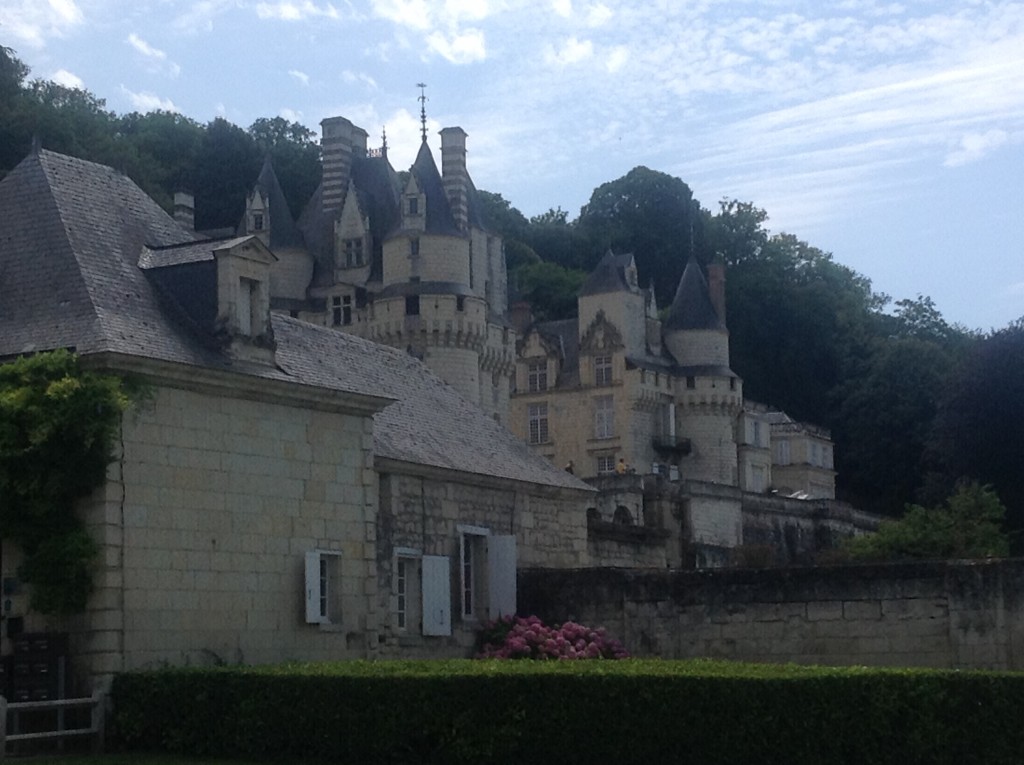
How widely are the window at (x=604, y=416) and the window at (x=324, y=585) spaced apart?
1849 inches

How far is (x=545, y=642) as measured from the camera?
77.5 ft

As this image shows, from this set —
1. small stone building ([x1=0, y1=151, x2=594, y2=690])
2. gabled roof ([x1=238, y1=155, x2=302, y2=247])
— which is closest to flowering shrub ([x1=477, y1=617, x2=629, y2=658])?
small stone building ([x1=0, y1=151, x2=594, y2=690])

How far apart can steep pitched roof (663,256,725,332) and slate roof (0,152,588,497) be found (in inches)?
1810

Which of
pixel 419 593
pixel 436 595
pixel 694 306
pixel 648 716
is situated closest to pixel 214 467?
pixel 419 593

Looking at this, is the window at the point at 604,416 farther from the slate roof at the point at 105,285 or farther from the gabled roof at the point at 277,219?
the slate roof at the point at 105,285

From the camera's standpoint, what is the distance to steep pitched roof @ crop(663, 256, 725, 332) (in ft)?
228

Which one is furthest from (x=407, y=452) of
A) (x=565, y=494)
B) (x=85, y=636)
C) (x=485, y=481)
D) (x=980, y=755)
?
(x=980, y=755)

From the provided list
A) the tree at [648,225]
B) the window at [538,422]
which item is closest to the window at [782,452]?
the window at [538,422]

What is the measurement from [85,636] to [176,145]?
196 feet

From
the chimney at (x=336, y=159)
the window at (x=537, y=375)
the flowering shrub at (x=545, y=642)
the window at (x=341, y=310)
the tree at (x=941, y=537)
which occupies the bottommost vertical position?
the flowering shrub at (x=545, y=642)

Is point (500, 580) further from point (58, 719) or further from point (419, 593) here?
point (58, 719)

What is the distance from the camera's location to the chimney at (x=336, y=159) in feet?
198

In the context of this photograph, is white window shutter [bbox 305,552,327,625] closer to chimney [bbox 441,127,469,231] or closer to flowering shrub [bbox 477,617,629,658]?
flowering shrub [bbox 477,617,629,658]

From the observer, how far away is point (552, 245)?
314 feet
